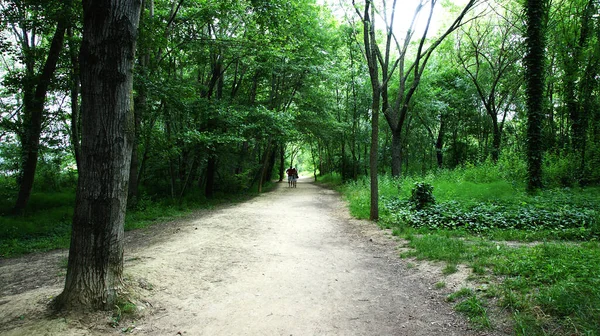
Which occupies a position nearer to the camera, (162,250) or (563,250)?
(563,250)

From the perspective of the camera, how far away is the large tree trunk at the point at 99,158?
320cm

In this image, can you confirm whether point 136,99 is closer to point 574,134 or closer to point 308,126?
point 308,126

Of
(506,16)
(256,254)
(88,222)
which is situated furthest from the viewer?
(506,16)

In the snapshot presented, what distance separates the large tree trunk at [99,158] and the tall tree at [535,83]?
1108 cm

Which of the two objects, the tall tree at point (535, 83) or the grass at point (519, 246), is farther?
the tall tree at point (535, 83)

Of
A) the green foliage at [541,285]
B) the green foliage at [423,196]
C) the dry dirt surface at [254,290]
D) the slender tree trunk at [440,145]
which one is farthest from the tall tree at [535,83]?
the slender tree trunk at [440,145]

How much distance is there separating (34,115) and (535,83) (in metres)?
16.0

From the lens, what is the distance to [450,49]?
19.7 meters

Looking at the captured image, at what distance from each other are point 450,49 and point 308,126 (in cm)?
1090

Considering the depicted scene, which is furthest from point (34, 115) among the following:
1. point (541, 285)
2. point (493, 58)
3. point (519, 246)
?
point (493, 58)

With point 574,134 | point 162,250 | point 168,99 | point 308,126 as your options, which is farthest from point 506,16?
point 162,250

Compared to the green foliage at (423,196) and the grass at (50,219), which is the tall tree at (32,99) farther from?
the green foliage at (423,196)

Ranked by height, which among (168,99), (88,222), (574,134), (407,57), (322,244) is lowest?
(322,244)

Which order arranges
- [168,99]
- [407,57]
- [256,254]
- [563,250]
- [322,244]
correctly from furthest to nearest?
[407,57] < [168,99] < [322,244] < [256,254] < [563,250]
